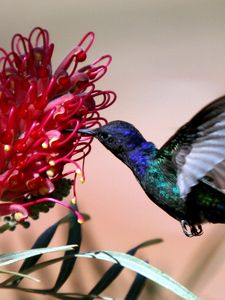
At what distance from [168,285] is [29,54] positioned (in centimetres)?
41

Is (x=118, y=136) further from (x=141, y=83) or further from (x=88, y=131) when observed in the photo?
(x=141, y=83)

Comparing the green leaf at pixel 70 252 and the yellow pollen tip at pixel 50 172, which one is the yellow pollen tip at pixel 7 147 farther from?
the green leaf at pixel 70 252

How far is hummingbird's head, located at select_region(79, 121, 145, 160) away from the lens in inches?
46.9

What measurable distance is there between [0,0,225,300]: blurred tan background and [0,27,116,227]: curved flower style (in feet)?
3.16

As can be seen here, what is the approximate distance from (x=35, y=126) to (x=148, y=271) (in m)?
0.28

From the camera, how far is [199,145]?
3.58ft

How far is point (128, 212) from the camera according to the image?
2.27 m

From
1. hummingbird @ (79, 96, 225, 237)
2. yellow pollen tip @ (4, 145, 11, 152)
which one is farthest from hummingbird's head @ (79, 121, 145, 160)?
yellow pollen tip @ (4, 145, 11, 152)

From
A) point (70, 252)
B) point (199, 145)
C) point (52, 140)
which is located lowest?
point (70, 252)

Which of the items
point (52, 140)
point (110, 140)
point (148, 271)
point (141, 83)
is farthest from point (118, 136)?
point (141, 83)

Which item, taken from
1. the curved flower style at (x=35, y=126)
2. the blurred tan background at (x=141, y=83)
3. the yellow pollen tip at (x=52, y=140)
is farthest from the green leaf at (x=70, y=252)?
the blurred tan background at (x=141, y=83)

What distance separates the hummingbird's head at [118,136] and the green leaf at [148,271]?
0.20 metres

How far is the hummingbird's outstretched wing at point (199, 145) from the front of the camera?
3.41 ft

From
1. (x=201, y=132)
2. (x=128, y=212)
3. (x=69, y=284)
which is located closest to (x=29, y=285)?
(x=69, y=284)
